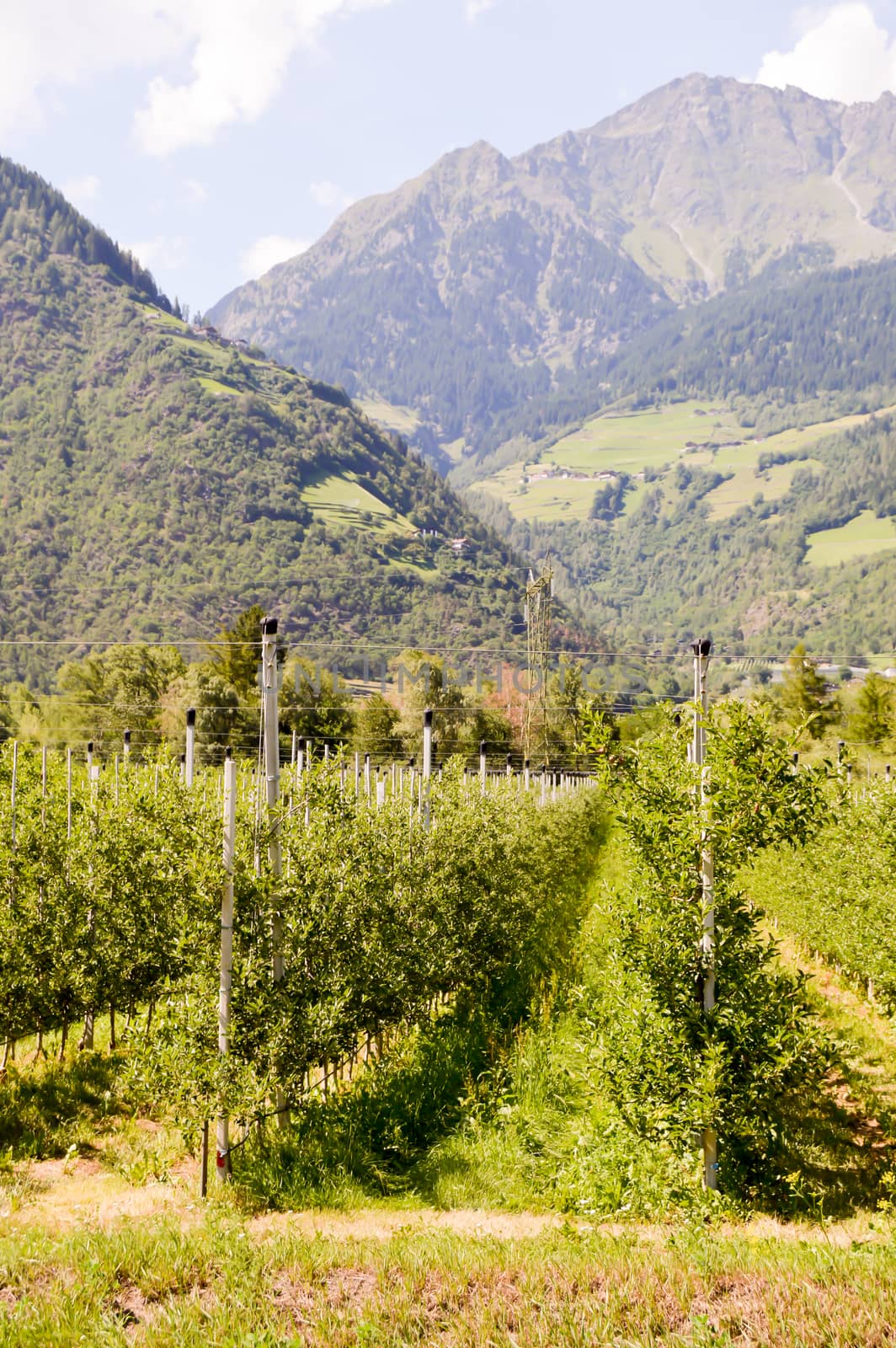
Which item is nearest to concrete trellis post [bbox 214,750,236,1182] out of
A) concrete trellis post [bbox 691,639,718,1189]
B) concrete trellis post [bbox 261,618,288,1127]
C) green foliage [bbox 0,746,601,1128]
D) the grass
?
green foliage [bbox 0,746,601,1128]

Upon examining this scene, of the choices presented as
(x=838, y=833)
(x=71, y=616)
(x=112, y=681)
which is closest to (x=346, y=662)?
(x=71, y=616)

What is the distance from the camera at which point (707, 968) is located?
31.5 feet

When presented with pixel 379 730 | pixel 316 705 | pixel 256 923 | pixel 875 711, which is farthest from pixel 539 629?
pixel 256 923

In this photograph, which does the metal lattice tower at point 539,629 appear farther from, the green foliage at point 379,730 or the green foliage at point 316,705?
the green foliage at point 316,705

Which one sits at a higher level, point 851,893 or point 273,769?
point 273,769

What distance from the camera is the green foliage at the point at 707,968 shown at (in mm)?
9273

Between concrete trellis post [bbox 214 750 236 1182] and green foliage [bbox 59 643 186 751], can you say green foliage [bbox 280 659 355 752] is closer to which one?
green foliage [bbox 59 643 186 751]

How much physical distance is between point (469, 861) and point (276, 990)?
7.85 meters

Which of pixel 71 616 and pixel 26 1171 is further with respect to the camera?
pixel 71 616

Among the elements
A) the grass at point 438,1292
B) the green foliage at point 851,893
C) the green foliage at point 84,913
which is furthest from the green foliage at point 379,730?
the grass at point 438,1292

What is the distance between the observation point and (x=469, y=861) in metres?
18.4

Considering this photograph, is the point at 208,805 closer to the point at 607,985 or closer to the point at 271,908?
the point at 271,908

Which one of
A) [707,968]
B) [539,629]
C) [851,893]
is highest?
[539,629]

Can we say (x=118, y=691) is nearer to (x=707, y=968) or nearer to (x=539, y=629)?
(x=539, y=629)
